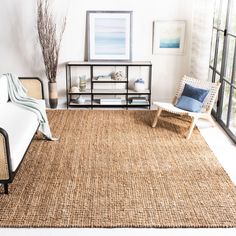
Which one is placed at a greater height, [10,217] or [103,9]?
[103,9]

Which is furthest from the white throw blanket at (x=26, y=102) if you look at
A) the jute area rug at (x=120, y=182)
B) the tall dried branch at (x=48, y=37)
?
the tall dried branch at (x=48, y=37)

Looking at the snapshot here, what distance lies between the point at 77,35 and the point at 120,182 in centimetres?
301

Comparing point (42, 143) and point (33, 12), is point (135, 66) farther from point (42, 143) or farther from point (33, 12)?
point (42, 143)

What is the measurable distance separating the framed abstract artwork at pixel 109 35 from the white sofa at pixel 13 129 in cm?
140

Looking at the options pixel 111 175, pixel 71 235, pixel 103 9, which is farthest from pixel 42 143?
pixel 103 9

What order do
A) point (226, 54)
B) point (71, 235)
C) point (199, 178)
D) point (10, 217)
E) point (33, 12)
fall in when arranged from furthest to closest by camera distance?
point (33, 12) → point (226, 54) → point (199, 178) → point (10, 217) → point (71, 235)

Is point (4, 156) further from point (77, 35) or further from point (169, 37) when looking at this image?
point (169, 37)

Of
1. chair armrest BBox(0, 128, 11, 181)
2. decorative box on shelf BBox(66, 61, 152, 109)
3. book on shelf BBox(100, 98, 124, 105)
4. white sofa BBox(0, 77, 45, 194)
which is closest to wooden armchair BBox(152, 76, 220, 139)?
decorative box on shelf BBox(66, 61, 152, 109)

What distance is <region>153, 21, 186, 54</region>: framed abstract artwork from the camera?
246 inches

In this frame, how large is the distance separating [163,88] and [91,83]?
1.12m

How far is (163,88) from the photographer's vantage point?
657 cm

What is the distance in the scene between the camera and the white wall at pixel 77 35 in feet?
20.2

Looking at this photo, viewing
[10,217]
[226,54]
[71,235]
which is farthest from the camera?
[226,54]

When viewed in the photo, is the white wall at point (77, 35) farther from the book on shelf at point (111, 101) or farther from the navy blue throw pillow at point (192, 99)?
the navy blue throw pillow at point (192, 99)
